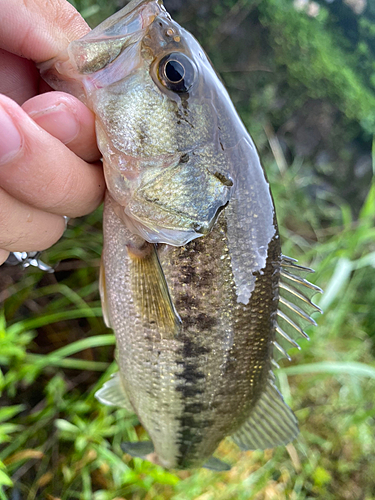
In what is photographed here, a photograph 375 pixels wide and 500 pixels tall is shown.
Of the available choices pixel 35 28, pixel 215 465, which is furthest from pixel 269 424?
pixel 35 28

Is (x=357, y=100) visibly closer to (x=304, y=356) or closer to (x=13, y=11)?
(x=304, y=356)

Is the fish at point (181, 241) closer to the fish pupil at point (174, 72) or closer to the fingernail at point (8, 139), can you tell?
the fish pupil at point (174, 72)

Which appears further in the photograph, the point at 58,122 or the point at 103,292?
the point at 103,292

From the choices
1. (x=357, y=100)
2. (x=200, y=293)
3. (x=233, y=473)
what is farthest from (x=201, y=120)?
(x=357, y=100)

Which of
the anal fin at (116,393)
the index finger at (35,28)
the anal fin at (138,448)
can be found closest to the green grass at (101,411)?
the anal fin at (138,448)

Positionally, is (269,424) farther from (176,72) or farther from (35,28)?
(35,28)
